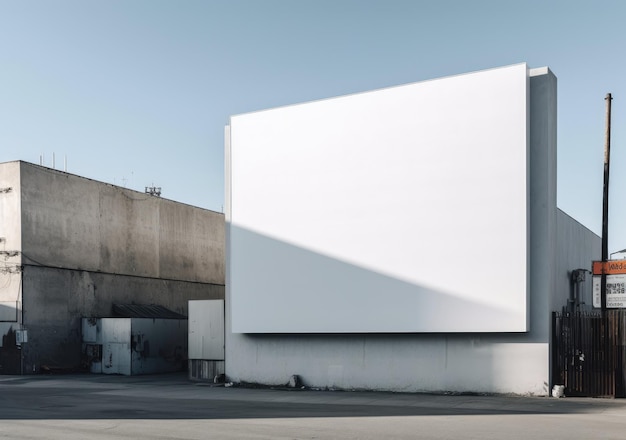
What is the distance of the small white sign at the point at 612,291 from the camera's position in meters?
23.0

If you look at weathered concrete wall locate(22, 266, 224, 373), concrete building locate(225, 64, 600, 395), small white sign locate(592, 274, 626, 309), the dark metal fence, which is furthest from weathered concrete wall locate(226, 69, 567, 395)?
weathered concrete wall locate(22, 266, 224, 373)

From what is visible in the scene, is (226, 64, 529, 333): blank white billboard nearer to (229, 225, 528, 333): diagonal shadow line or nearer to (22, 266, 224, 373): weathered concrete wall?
(229, 225, 528, 333): diagonal shadow line

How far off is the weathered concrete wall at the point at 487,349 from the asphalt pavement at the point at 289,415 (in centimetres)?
73

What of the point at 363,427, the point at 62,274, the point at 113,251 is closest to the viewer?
the point at 363,427

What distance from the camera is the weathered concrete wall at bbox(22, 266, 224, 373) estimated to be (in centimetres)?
3509

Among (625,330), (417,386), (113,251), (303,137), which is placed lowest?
(417,386)

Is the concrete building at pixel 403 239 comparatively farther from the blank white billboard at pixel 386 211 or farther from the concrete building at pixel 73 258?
the concrete building at pixel 73 258

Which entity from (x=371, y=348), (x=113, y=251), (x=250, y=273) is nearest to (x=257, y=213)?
(x=250, y=273)

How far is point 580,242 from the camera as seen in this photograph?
101 ft

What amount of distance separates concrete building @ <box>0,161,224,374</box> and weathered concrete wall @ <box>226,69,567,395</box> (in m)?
15.3

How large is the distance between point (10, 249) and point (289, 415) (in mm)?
21946

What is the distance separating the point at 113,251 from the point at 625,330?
27700 millimetres

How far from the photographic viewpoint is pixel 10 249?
3497 cm

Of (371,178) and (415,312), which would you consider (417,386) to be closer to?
(415,312)
